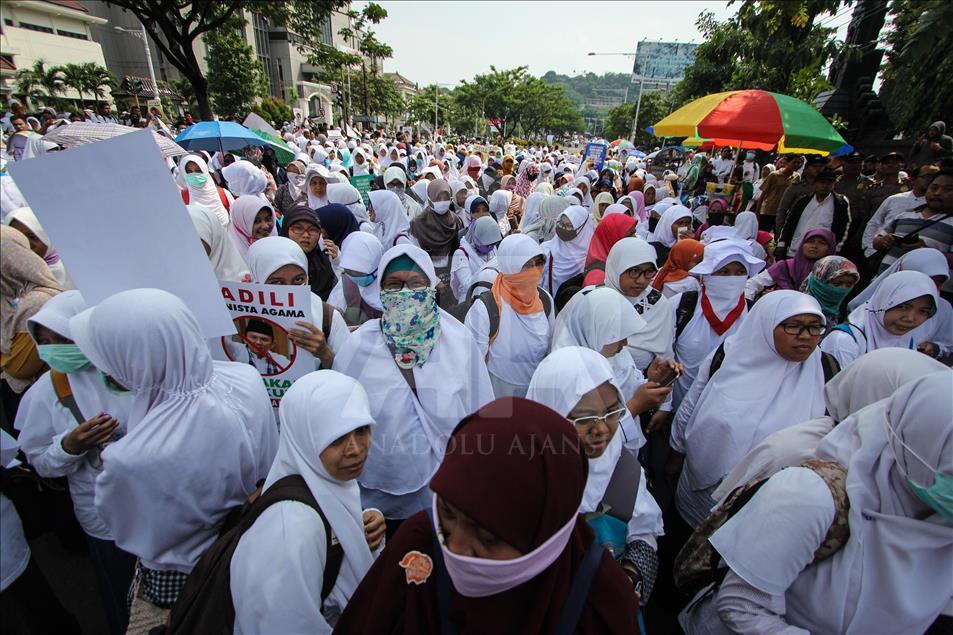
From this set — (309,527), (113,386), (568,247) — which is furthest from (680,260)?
(113,386)

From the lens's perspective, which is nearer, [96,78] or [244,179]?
[244,179]

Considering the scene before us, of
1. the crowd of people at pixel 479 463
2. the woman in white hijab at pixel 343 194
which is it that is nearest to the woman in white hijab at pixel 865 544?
the crowd of people at pixel 479 463

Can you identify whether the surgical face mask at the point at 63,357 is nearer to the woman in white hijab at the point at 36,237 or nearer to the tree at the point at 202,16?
the woman in white hijab at the point at 36,237

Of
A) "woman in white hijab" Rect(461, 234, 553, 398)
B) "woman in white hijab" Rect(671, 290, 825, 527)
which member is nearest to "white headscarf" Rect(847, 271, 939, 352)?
"woman in white hijab" Rect(671, 290, 825, 527)

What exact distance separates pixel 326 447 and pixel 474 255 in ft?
12.5

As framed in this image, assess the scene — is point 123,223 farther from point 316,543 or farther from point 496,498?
point 496,498

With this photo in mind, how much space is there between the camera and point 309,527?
1.36m

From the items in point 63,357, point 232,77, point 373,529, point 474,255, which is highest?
point 232,77

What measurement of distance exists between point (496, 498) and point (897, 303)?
10.8ft

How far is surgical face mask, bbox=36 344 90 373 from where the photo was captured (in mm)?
1654

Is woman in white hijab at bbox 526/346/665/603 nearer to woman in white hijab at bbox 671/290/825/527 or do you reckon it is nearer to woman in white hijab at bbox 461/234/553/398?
woman in white hijab at bbox 671/290/825/527

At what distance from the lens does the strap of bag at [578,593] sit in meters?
1.12

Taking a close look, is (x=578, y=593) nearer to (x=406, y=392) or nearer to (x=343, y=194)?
(x=406, y=392)

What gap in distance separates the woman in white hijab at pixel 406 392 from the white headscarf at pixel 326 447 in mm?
585
